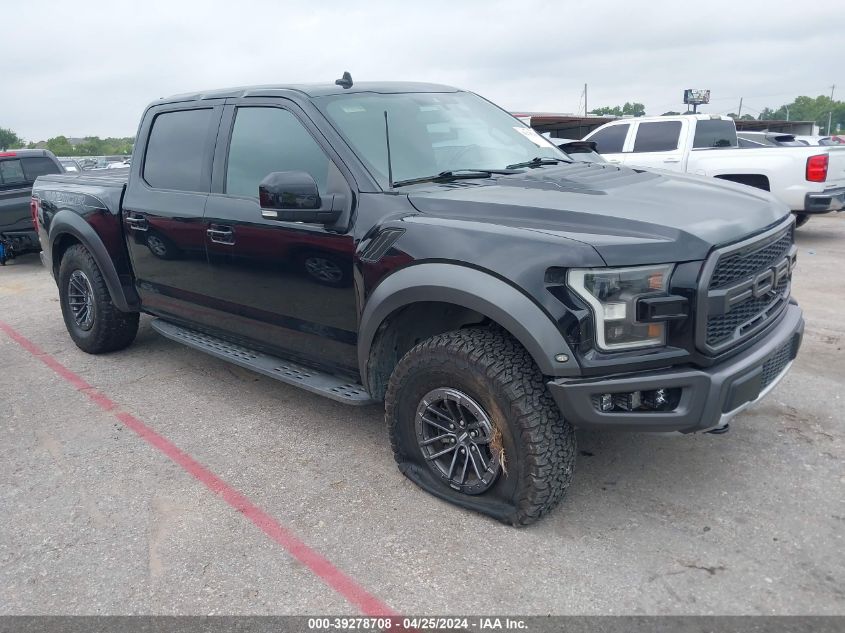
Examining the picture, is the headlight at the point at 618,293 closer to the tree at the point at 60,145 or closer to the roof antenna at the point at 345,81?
the roof antenna at the point at 345,81

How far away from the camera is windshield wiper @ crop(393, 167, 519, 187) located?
10.9ft

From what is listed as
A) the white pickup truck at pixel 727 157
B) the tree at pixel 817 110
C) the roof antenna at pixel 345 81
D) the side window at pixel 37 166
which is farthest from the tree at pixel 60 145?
the tree at pixel 817 110

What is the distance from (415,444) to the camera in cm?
320

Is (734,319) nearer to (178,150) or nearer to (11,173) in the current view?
(178,150)

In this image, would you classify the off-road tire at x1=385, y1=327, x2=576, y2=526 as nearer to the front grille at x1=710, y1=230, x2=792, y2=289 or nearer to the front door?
the front door

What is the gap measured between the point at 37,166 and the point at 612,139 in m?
8.81

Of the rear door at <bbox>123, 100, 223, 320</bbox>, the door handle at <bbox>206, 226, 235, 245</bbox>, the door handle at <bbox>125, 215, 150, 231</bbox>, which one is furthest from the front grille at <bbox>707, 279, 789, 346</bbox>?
the door handle at <bbox>125, 215, 150, 231</bbox>

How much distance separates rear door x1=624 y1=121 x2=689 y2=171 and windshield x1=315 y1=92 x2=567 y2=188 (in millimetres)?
6689

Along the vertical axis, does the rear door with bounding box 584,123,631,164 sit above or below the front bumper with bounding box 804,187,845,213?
above

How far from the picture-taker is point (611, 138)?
11.0 meters

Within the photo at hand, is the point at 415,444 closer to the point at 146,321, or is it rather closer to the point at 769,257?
the point at 769,257

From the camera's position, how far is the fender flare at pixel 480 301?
255 centimetres

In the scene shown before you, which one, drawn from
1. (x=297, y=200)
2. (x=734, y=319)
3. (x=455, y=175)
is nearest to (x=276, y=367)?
(x=297, y=200)

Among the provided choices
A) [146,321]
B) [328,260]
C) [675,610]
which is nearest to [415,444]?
[328,260]
